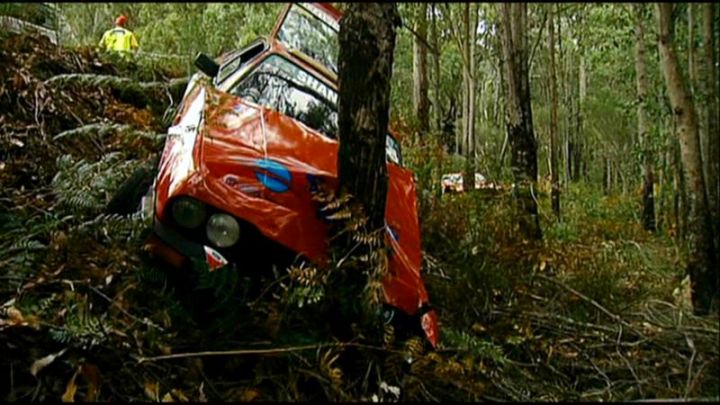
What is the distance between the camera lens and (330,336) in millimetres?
3174

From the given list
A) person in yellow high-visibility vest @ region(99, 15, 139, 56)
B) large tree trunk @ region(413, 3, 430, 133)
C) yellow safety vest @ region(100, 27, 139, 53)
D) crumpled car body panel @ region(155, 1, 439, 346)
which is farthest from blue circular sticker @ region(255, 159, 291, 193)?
yellow safety vest @ region(100, 27, 139, 53)

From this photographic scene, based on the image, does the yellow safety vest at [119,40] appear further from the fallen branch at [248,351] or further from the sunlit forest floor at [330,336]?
the fallen branch at [248,351]

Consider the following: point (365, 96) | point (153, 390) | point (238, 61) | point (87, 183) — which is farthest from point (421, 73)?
point (153, 390)

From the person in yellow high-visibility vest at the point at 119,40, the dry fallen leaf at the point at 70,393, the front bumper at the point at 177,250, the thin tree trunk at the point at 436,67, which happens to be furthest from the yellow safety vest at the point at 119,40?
the dry fallen leaf at the point at 70,393

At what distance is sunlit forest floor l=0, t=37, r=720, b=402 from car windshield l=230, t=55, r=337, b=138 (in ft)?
3.41

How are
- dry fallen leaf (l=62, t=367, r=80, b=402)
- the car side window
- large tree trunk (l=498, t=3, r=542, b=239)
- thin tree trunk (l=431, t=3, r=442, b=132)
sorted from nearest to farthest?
dry fallen leaf (l=62, t=367, r=80, b=402), the car side window, large tree trunk (l=498, t=3, r=542, b=239), thin tree trunk (l=431, t=3, r=442, b=132)

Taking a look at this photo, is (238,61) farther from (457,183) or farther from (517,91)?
(517,91)

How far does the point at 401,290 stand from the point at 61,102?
4.79 meters

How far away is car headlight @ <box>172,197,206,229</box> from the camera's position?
3.36 meters

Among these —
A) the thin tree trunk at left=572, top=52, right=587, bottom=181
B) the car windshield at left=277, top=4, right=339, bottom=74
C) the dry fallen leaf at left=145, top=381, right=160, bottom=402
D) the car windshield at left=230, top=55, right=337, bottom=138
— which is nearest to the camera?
the dry fallen leaf at left=145, top=381, right=160, bottom=402

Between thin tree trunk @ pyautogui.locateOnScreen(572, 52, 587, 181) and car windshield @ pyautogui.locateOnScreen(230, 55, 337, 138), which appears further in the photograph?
thin tree trunk @ pyautogui.locateOnScreen(572, 52, 587, 181)

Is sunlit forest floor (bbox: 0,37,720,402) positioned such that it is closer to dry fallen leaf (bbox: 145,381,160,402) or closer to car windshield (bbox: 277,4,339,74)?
dry fallen leaf (bbox: 145,381,160,402)

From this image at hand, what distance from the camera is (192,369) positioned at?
9.37ft

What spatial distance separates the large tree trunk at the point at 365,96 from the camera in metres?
3.31
